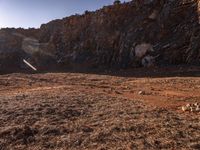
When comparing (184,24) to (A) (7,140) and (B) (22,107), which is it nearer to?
(B) (22,107)

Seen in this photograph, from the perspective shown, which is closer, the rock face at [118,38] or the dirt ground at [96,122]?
the dirt ground at [96,122]

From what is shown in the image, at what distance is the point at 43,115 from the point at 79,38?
27.1 metres

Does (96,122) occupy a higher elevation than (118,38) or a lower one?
lower

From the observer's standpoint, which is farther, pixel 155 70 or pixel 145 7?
pixel 145 7

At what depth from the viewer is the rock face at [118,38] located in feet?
87.7

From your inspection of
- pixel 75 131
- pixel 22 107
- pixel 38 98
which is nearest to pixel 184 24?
pixel 38 98

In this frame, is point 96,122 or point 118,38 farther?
point 118,38

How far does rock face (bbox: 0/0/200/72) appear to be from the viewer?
26.7 metres

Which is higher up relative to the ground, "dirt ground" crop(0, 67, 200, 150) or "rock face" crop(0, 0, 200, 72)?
"rock face" crop(0, 0, 200, 72)

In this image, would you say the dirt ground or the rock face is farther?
the rock face

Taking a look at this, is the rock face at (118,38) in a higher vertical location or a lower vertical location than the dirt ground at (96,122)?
higher

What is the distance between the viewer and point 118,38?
32.5 meters

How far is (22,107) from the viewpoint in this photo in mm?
11734

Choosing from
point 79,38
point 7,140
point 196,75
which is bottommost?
point 7,140
